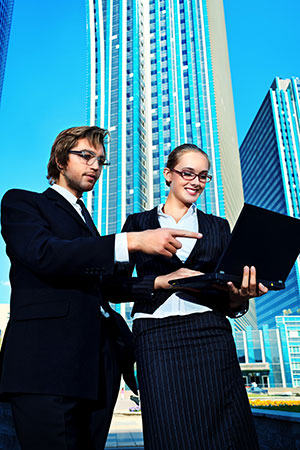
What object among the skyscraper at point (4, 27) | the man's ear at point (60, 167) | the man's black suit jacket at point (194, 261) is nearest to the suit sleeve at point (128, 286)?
the man's black suit jacket at point (194, 261)

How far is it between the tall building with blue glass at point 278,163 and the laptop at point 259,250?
102m

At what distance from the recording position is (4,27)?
7812 centimetres

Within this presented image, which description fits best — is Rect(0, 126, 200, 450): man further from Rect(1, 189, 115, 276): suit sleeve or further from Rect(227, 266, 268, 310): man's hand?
Rect(227, 266, 268, 310): man's hand

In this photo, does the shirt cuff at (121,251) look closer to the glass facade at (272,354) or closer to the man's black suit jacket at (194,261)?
the man's black suit jacket at (194,261)

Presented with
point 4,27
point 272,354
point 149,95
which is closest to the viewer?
point 272,354

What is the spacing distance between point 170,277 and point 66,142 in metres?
0.94

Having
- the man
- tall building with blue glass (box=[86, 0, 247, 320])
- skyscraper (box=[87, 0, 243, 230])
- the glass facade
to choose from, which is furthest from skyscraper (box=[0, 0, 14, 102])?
the man

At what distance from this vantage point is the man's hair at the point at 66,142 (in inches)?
78.1

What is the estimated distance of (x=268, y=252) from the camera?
166 cm

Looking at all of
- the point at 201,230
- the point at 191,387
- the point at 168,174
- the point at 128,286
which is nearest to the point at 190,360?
the point at 191,387

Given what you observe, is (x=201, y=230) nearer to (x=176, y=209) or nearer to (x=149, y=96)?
(x=176, y=209)

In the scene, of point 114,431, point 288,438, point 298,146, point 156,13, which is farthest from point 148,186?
point 298,146

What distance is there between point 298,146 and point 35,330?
121631mm

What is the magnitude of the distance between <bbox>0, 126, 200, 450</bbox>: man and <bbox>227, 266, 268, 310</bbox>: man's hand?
1.16 feet
